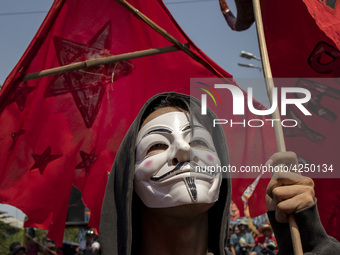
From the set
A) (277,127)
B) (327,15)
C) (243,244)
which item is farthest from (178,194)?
(243,244)

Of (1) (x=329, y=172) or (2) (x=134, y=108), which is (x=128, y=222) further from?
(2) (x=134, y=108)

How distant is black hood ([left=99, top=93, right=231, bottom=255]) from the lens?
2602 millimetres

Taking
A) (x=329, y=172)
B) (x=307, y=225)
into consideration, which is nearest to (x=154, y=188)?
(x=307, y=225)

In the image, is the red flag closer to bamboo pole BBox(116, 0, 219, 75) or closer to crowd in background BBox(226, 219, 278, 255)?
bamboo pole BBox(116, 0, 219, 75)

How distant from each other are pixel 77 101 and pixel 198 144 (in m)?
1.92

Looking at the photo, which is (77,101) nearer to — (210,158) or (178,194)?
(210,158)

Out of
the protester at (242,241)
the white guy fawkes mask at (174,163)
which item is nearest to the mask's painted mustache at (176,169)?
the white guy fawkes mask at (174,163)

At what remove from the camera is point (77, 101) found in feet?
14.3

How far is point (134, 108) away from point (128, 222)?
79.2 inches

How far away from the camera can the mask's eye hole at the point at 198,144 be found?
8.76 feet

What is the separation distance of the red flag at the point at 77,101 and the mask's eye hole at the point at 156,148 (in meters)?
1.68

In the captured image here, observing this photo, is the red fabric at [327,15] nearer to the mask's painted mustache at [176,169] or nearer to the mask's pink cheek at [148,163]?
the mask's painted mustache at [176,169]

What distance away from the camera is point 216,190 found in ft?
8.45

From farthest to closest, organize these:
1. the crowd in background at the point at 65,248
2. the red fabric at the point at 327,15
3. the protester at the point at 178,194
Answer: the crowd in background at the point at 65,248, the red fabric at the point at 327,15, the protester at the point at 178,194
